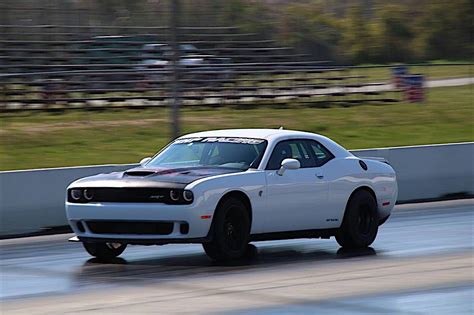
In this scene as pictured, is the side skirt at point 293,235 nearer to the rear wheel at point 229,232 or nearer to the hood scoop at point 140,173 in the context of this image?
the rear wheel at point 229,232

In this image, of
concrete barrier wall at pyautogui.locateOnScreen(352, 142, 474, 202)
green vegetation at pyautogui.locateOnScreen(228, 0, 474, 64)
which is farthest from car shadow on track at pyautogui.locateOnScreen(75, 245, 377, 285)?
green vegetation at pyautogui.locateOnScreen(228, 0, 474, 64)

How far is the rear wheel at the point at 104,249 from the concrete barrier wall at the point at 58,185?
3524 mm

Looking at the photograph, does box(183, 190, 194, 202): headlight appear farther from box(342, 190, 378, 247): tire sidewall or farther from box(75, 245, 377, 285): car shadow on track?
box(342, 190, 378, 247): tire sidewall

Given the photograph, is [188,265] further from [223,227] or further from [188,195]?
[188,195]

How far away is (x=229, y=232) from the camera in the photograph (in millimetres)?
11406

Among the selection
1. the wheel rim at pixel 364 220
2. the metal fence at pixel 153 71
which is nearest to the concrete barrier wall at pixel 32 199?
the wheel rim at pixel 364 220

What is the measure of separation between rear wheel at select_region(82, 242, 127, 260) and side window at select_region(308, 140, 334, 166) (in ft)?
8.05

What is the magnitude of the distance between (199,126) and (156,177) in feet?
51.0

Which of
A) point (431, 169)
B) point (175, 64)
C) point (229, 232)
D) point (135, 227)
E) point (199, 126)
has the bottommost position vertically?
point (431, 169)

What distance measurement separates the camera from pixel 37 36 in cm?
3325

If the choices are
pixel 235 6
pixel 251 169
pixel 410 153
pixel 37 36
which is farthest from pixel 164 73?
pixel 251 169

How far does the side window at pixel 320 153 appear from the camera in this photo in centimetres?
1284

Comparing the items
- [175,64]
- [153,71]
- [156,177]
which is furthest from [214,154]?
[153,71]

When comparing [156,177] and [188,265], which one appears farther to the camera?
[156,177]
